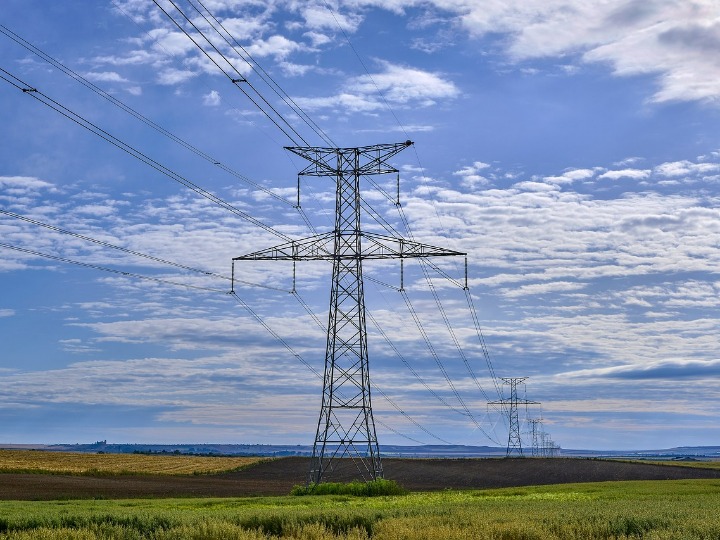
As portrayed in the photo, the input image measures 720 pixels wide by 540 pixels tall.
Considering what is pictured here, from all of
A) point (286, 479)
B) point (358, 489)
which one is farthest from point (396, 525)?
point (286, 479)

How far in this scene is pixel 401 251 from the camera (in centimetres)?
5297

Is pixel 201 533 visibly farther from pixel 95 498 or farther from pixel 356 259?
pixel 95 498

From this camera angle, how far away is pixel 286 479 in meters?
116

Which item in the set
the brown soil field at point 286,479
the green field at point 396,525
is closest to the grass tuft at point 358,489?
the brown soil field at point 286,479

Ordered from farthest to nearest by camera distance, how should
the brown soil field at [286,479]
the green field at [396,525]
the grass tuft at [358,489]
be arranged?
the brown soil field at [286,479] < the grass tuft at [358,489] < the green field at [396,525]

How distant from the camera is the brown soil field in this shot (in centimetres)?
7300

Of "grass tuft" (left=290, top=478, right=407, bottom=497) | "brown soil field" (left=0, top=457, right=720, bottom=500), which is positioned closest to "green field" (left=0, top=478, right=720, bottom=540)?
"grass tuft" (left=290, top=478, right=407, bottom=497)

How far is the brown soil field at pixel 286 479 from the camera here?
7300 cm

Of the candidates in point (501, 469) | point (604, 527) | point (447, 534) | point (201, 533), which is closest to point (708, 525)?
point (604, 527)

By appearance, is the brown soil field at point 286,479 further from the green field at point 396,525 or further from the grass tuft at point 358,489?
the green field at point 396,525

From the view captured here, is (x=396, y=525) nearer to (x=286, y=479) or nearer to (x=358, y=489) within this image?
(x=358, y=489)

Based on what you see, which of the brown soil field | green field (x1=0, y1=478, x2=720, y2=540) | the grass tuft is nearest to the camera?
green field (x1=0, y1=478, x2=720, y2=540)

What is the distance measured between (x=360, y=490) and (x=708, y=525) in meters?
35.5

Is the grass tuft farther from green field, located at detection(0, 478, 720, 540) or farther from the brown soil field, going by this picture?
green field, located at detection(0, 478, 720, 540)
